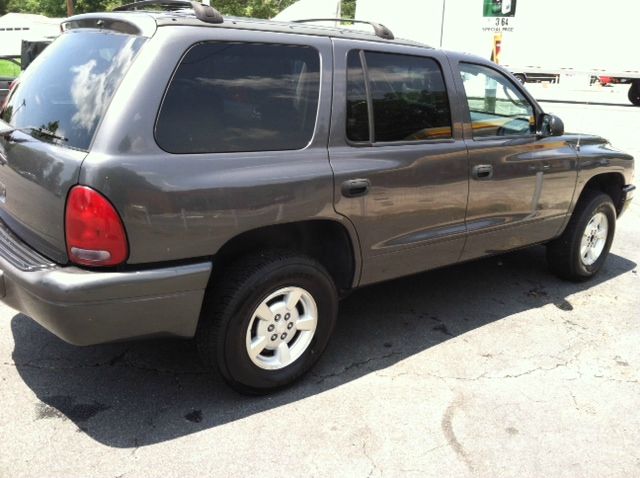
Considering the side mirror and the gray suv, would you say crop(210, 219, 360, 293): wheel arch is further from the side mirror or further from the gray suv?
the side mirror

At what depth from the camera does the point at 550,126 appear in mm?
4238

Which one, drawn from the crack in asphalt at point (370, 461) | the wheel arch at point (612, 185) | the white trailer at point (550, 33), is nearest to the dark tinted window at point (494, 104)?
the wheel arch at point (612, 185)

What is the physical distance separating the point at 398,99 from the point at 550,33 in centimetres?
2103

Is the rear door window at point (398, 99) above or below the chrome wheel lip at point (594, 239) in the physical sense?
above

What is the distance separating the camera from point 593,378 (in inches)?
138

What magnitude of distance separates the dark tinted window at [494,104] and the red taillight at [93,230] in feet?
7.60

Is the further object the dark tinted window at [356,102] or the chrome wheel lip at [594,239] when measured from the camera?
the chrome wheel lip at [594,239]

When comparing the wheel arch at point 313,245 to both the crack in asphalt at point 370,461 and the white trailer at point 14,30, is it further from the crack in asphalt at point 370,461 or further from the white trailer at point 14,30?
the white trailer at point 14,30

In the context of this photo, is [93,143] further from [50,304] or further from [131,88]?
[50,304]

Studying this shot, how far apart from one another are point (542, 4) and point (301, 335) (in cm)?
2124

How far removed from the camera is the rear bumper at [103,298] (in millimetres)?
2484

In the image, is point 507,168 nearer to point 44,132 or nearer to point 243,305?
point 243,305

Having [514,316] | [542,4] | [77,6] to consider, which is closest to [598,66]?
[542,4]

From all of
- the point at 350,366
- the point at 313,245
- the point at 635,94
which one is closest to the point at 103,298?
the point at 313,245
